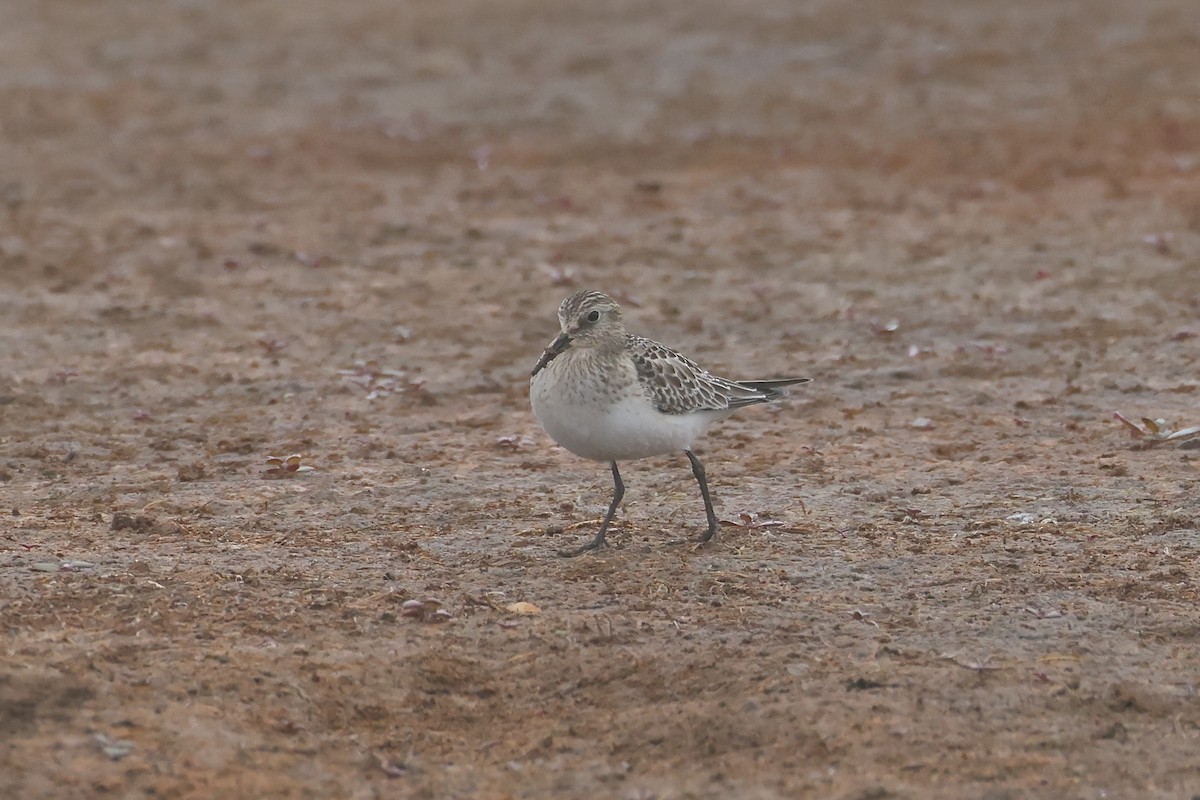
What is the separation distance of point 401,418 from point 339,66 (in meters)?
13.0

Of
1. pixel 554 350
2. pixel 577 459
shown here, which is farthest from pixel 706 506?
pixel 577 459

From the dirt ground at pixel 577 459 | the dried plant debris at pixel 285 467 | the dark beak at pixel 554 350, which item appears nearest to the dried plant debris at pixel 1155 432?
the dirt ground at pixel 577 459

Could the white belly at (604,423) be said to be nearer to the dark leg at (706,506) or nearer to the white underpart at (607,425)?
the white underpart at (607,425)

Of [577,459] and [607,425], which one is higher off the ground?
[607,425]

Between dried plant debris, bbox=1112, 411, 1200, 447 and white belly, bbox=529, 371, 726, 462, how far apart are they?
352 centimetres

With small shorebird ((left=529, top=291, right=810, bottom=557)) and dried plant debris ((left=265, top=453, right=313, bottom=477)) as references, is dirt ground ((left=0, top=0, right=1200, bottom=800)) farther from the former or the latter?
small shorebird ((left=529, top=291, right=810, bottom=557))

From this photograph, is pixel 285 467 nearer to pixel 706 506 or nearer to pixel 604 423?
pixel 604 423

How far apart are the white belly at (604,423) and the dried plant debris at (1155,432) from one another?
352 centimetres

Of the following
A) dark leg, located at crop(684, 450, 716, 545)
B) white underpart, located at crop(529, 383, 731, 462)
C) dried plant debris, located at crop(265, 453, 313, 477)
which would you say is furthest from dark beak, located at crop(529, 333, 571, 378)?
dried plant debris, located at crop(265, 453, 313, 477)

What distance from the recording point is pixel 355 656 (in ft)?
24.7

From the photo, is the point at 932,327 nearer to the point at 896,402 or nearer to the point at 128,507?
the point at 896,402

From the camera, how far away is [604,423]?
8711 millimetres

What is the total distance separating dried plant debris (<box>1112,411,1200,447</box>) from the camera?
10.7 m

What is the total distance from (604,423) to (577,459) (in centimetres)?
232
